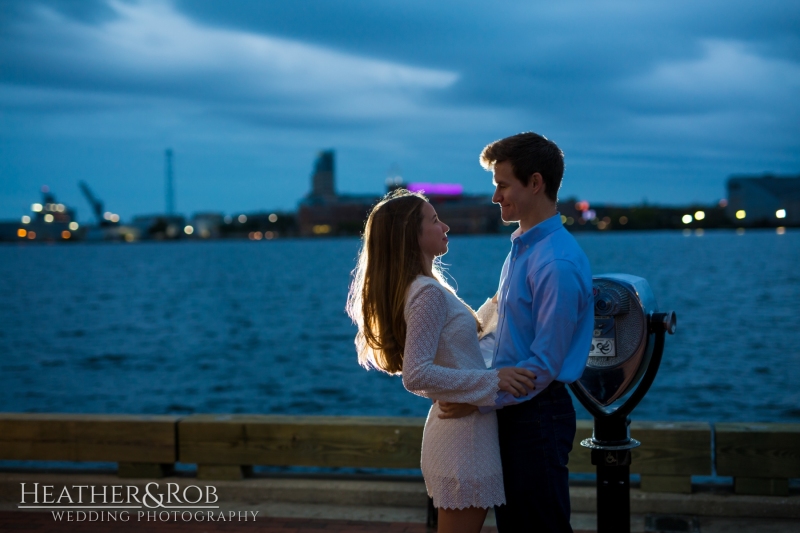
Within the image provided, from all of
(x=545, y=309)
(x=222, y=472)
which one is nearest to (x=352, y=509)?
(x=222, y=472)

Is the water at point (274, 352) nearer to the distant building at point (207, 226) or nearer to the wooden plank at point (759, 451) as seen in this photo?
the wooden plank at point (759, 451)

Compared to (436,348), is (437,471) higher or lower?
lower

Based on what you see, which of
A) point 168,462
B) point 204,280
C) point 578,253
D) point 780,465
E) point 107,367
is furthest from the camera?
point 204,280

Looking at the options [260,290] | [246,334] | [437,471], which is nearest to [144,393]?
[246,334]

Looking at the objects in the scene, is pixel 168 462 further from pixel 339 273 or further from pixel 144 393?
pixel 339 273

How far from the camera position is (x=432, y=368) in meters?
2.54

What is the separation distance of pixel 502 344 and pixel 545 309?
224 millimetres

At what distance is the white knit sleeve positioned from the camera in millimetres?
2504

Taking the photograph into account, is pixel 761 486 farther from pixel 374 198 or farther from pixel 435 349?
pixel 374 198

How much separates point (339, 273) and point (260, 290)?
1319cm

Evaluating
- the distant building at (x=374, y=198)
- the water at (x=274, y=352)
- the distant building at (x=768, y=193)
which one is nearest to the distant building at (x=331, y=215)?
the distant building at (x=374, y=198)

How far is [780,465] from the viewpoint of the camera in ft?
13.8

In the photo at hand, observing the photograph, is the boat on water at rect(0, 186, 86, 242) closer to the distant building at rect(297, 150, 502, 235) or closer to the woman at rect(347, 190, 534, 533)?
the distant building at rect(297, 150, 502, 235)

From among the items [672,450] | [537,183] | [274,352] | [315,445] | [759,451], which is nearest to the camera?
[537,183]
